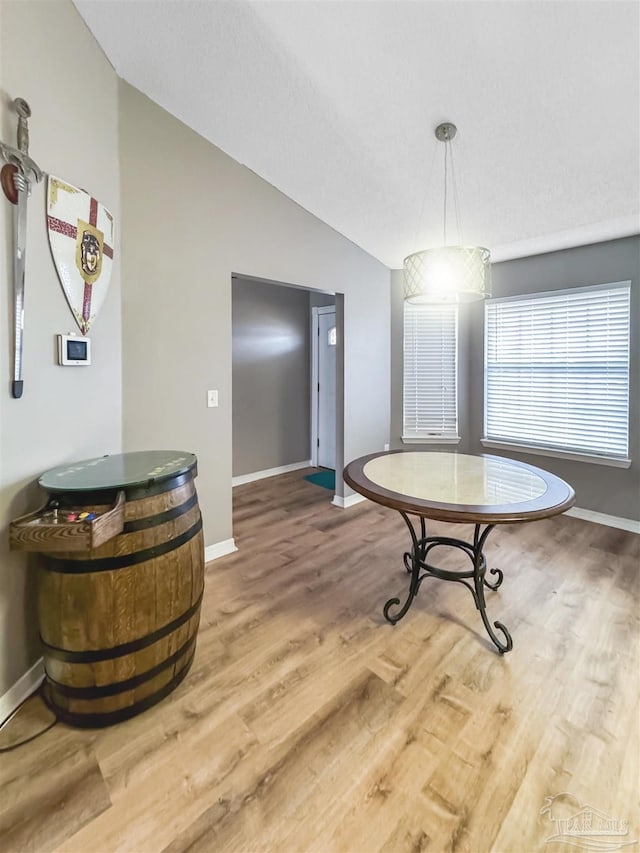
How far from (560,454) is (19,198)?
421 cm

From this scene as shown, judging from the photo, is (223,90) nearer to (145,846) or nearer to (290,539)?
(290,539)

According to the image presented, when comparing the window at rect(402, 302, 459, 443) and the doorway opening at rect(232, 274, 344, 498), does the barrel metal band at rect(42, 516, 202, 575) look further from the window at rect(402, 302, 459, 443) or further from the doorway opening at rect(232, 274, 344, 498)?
the window at rect(402, 302, 459, 443)

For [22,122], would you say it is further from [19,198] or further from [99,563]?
[99,563]

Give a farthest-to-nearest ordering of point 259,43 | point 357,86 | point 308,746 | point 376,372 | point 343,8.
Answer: point 376,372, point 357,86, point 259,43, point 343,8, point 308,746

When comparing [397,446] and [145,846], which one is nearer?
[145,846]

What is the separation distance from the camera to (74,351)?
5.77 feet

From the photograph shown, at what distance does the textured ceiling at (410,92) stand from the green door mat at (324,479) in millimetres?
2983

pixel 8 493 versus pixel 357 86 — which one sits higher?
pixel 357 86

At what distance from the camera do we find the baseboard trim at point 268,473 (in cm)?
467

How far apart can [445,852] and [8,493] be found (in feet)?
6.06

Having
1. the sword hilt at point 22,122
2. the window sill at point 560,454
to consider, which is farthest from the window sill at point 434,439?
the sword hilt at point 22,122

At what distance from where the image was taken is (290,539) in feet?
10.0

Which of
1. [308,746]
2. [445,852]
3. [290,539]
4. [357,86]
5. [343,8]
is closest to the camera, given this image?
[445,852]

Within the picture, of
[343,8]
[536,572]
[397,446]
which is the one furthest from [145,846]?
[397,446]
